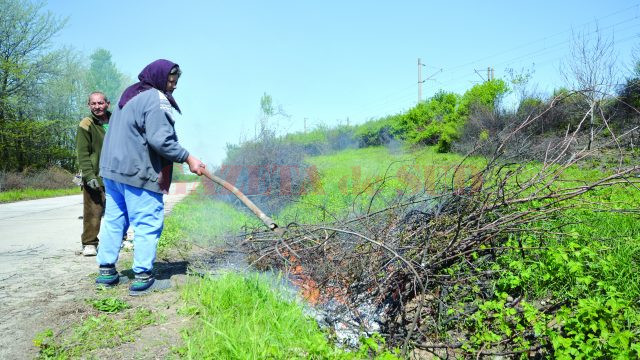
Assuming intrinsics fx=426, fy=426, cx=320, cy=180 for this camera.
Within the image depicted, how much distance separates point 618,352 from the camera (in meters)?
2.42

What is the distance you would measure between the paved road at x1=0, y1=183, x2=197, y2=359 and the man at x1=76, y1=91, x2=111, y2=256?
0.97 feet

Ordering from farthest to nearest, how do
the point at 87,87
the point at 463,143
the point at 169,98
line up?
the point at 87,87
the point at 463,143
the point at 169,98

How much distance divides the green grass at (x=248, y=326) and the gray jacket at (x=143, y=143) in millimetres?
1046

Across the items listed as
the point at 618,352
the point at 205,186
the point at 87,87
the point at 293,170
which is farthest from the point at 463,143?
the point at 87,87

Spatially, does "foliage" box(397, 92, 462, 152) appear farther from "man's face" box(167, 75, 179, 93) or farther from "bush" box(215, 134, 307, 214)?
"man's face" box(167, 75, 179, 93)

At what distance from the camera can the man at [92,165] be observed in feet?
17.1

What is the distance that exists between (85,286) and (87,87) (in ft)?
103

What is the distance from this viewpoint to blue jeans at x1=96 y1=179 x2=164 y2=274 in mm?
3686

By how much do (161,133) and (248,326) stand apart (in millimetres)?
1857

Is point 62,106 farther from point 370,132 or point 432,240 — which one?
point 432,240

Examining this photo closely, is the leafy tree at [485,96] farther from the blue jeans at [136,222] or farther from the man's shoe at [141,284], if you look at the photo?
the man's shoe at [141,284]

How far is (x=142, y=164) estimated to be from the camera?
3.70 meters

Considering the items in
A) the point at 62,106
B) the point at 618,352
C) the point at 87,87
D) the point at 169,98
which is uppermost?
the point at 87,87

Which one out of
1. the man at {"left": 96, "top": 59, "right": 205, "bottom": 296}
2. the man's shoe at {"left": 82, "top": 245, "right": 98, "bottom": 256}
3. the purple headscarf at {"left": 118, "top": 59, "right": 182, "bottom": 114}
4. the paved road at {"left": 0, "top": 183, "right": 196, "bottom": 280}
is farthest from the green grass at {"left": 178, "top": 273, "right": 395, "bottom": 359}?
the paved road at {"left": 0, "top": 183, "right": 196, "bottom": 280}
